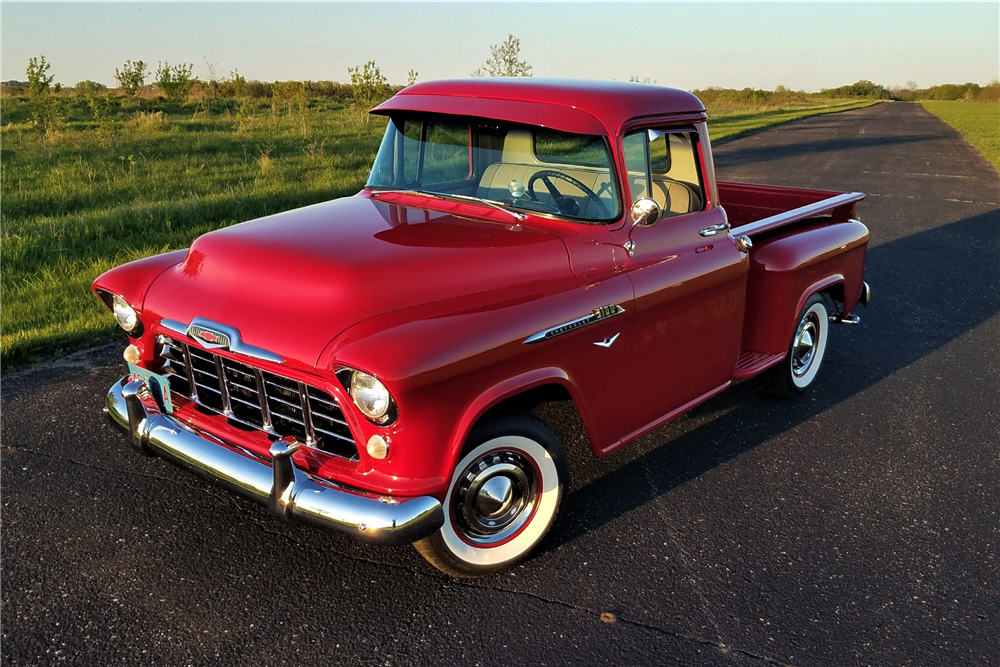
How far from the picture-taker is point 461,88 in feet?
12.9

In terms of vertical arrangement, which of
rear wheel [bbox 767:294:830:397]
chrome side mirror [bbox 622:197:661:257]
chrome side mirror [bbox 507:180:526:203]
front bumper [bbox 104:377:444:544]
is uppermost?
chrome side mirror [bbox 507:180:526:203]

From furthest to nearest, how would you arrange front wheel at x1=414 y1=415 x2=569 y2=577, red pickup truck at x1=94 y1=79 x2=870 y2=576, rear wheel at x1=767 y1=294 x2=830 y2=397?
rear wheel at x1=767 y1=294 x2=830 y2=397 < front wheel at x1=414 y1=415 x2=569 y2=577 < red pickup truck at x1=94 y1=79 x2=870 y2=576

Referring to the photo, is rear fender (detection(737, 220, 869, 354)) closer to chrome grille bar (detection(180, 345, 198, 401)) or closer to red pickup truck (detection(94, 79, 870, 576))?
Result: red pickup truck (detection(94, 79, 870, 576))

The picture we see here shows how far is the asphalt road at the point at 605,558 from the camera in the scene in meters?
2.70

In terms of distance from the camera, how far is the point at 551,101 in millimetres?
3615

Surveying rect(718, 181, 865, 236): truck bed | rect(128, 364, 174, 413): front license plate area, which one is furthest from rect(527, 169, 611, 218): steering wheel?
rect(718, 181, 865, 236): truck bed

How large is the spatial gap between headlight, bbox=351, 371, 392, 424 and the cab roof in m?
1.59

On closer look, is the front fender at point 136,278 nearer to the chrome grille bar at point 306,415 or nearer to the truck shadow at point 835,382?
the chrome grille bar at point 306,415

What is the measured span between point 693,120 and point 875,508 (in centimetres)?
212

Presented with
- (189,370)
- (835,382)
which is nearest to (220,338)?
(189,370)

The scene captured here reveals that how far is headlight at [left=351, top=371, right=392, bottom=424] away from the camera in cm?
255

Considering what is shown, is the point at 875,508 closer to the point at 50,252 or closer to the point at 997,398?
the point at 997,398

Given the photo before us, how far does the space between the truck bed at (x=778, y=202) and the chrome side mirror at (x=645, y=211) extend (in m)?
1.89

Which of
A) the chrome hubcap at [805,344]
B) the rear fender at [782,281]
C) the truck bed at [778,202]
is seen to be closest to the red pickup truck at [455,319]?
the rear fender at [782,281]
